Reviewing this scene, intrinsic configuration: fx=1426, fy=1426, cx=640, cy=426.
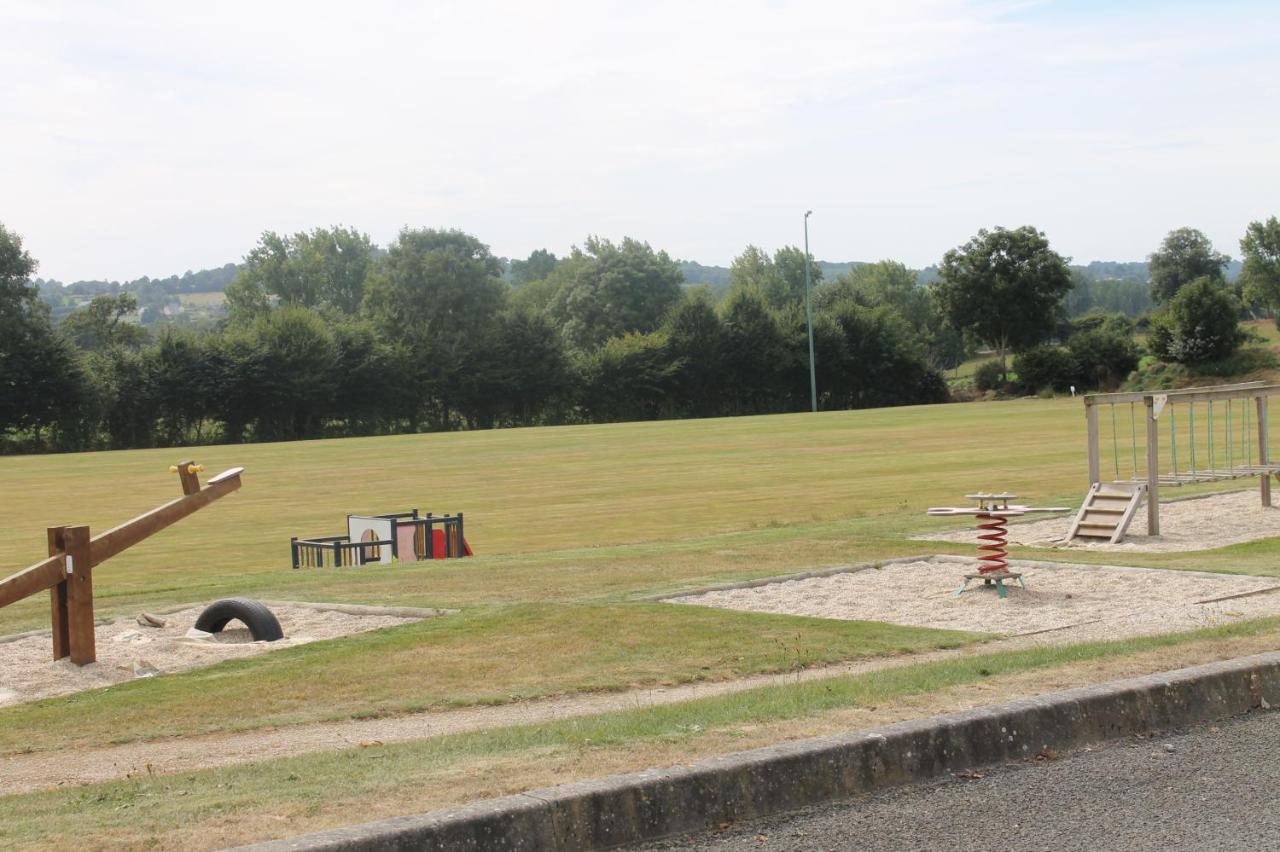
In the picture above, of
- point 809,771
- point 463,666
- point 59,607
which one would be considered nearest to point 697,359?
point 59,607

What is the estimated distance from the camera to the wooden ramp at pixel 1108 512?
68.4 feet

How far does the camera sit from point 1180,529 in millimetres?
22344

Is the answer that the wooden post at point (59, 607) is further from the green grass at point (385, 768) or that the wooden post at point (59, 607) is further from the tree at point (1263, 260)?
the tree at point (1263, 260)

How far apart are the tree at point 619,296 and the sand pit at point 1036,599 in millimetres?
108818

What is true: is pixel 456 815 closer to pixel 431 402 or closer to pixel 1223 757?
pixel 1223 757

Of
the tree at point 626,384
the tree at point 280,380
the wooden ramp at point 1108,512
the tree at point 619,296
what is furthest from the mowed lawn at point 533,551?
the tree at point 619,296

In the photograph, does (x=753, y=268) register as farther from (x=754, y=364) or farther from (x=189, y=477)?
(x=189, y=477)

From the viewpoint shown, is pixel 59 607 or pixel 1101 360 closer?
pixel 59 607

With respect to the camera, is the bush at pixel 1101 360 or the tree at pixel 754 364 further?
the tree at pixel 754 364

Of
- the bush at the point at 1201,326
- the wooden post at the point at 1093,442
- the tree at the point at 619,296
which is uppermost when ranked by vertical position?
the tree at the point at 619,296

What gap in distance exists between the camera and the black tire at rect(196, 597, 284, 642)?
13.8 metres

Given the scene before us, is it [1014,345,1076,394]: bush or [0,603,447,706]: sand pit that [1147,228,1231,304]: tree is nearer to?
[1014,345,1076,394]: bush

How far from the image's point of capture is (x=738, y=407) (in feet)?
337

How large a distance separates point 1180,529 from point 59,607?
1668 cm
